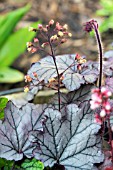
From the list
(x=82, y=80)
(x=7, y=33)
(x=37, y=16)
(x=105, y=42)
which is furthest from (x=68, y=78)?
(x=37, y=16)

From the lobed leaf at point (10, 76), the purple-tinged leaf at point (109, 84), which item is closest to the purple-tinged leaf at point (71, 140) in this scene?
the purple-tinged leaf at point (109, 84)

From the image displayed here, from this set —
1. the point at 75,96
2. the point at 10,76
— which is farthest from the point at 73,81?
the point at 10,76

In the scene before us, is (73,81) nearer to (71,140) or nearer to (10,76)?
(71,140)

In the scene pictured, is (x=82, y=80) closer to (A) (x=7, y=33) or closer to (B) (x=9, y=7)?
(A) (x=7, y=33)

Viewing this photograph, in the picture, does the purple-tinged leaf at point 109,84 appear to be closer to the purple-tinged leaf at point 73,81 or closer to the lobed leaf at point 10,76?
the purple-tinged leaf at point 73,81

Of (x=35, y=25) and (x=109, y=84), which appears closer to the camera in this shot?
(x=109, y=84)

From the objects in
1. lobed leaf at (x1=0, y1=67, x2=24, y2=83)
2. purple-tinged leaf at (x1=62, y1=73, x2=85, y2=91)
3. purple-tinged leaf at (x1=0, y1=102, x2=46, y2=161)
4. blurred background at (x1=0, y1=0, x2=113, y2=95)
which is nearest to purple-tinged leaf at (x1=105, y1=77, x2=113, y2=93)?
purple-tinged leaf at (x1=62, y1=73, x2=85, y2=91)
